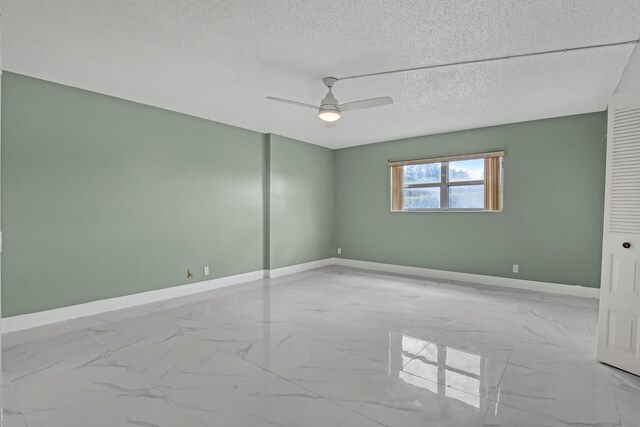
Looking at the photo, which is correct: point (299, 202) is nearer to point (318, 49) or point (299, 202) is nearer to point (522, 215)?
point (522, 215)

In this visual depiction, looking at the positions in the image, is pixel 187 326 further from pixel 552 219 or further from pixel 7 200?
pixel 552 219

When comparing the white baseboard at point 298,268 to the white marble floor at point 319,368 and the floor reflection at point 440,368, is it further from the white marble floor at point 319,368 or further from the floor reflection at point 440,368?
the floor reflection at point 440,368

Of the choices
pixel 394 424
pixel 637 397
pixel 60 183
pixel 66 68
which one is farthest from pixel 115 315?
pixel 637 397

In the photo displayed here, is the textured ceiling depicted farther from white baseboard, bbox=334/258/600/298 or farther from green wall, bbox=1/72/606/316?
white baseboard, bbox=334/258/600/298

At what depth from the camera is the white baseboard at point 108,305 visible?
3.35m

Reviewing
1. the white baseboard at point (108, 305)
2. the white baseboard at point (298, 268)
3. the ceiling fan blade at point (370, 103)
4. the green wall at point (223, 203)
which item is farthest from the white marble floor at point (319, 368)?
the ceiling fan blade at point (370, 103)

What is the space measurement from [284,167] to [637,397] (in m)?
5.13

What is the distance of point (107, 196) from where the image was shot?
156 inches

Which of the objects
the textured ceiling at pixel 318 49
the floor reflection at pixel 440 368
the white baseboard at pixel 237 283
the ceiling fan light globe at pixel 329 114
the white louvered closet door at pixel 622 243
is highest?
the textured ceiling at pixel 318 49

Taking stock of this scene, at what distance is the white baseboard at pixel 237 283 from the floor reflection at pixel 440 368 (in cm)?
277

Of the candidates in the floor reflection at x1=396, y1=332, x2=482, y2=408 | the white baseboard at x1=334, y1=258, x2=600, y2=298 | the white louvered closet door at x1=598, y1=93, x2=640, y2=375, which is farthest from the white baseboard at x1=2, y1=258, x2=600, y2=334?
the floor reflection at x1=396, y1=332, x2=482, y2=408

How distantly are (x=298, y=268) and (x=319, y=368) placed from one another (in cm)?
377

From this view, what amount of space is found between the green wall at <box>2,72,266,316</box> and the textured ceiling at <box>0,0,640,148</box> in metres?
0.34

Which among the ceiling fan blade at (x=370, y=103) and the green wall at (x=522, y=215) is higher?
the ceiling fan blade at (x=370, y=103)
